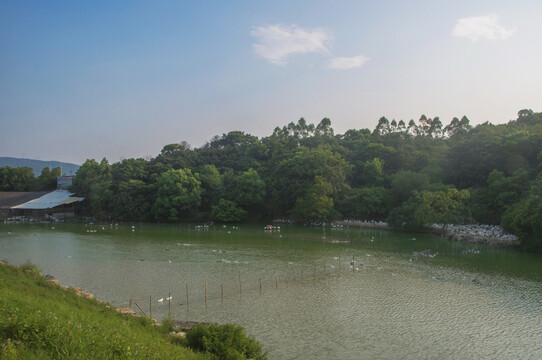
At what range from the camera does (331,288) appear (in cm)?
1953

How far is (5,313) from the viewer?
24.8 ft

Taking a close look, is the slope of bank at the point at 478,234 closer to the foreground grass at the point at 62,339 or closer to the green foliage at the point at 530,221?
the green foliage at the point at 530,221

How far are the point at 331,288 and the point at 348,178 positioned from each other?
3813cm

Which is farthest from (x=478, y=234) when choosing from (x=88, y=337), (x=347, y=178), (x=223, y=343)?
(x=88, y=337)

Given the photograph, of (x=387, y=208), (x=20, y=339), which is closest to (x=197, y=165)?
(x=387, y=208)

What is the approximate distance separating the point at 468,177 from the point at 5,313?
47.3 m

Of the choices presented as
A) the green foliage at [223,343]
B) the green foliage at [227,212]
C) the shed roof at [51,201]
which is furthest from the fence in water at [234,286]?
the shed roof at [51,201]

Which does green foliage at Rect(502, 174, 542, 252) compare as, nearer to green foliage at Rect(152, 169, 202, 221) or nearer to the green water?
the green water

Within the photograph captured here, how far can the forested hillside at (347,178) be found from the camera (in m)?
39.7

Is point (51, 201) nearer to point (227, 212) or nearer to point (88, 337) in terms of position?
point (227, 212)

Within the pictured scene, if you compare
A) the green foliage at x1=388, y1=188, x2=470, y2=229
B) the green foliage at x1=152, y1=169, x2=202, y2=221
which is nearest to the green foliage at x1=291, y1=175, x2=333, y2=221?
the green foliage at x1=388, y1=188, x2=470, y2=229

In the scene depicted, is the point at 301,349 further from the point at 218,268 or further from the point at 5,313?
the point at 218,268

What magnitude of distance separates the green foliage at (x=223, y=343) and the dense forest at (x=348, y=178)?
2919cm

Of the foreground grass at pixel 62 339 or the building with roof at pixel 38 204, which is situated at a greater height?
the building with roof at pixel 38 204
